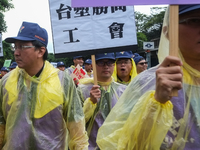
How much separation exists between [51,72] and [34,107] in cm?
45

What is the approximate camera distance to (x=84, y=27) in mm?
3615

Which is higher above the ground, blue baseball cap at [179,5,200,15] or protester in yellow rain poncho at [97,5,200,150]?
blue baseball cap at [179,5,200,15]

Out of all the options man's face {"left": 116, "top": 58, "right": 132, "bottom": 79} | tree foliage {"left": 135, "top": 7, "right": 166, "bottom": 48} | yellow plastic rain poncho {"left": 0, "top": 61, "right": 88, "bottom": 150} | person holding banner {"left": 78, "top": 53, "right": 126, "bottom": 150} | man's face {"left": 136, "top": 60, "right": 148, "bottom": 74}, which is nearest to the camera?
yellow plastic rain poncho {"left": 0, "top": 61, "right": 88, "bottom": 150}

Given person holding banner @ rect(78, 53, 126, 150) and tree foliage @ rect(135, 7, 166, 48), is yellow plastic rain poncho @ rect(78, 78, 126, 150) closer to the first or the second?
person holding banner @ rect(78, 53, 126, 150)

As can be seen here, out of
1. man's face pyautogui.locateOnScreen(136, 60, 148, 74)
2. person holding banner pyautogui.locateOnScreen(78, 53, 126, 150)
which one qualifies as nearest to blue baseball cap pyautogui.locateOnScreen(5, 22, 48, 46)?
person holding banner pyautogui.locateOnScreen(78, 53, 126, 150)

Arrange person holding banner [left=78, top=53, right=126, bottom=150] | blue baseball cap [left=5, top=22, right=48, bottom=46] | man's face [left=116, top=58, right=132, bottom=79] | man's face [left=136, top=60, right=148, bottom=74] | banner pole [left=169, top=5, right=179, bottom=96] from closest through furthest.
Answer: banner pole [left=169, top=5, right=179, bottom=96] < blue baseball cap [left=5, top=22, right=48, bottom=46] < person holding banner [left=78, top=53, right=126, bottom=150] < man's face [left=116, top=58, right=132, bottom=79] < man's face [left=136, top=60, right=148, bottom=74]

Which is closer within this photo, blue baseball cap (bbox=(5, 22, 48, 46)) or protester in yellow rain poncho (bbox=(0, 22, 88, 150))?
protester in yellow rain poncho (bbox=(0, 22, 88, 150))

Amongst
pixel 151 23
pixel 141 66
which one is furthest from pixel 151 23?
pixel 141 66

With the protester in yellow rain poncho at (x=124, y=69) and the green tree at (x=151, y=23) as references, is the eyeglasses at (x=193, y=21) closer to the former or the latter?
the protester in yellow rain poncho at (x=124, y=69)

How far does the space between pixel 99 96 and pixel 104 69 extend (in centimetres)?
66

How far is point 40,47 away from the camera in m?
3.09

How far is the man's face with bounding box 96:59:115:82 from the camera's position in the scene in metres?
4.04

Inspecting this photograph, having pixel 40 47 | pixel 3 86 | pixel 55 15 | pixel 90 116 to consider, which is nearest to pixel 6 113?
pixel 3 86

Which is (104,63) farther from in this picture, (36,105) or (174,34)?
(174,34)
